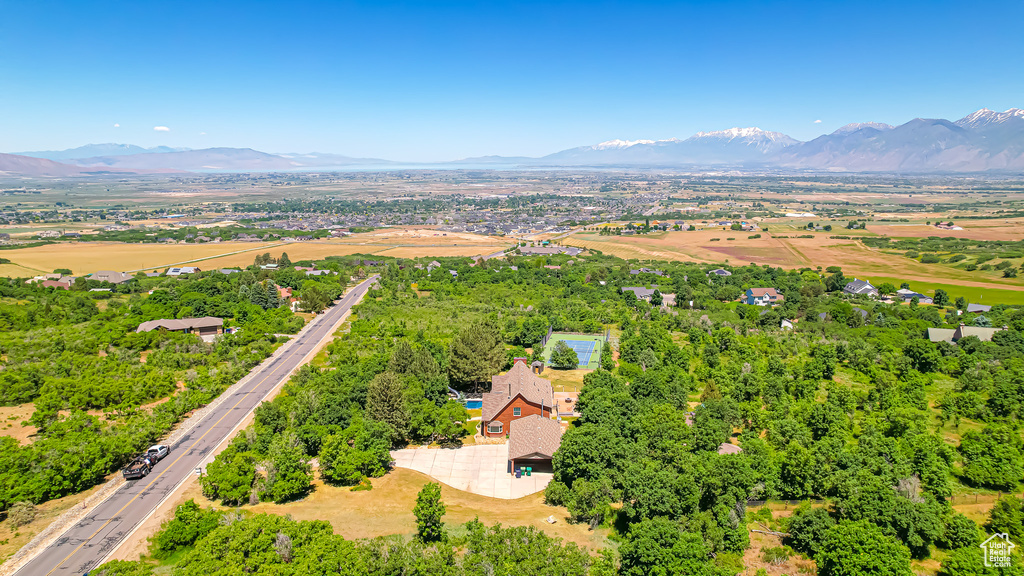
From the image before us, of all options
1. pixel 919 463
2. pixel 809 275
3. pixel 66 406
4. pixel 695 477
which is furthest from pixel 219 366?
pixel 809 275

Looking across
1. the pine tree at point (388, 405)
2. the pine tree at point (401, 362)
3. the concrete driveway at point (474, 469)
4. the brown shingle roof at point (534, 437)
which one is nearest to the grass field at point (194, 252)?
the pine tree at point (401, 362)

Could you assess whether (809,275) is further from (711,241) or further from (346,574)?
(346,574)

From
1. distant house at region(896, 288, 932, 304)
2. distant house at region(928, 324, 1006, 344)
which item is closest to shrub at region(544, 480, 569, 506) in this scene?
distant house at region(928, 324, 1006, 344)

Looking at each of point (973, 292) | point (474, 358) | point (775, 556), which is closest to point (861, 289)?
point (973, 292)

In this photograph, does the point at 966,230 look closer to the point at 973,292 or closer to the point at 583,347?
the point at 973,292

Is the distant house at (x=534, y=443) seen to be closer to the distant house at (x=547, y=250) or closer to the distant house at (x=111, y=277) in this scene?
the distant house at (x=111, y=277)

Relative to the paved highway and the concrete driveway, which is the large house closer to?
the concrete driveway
